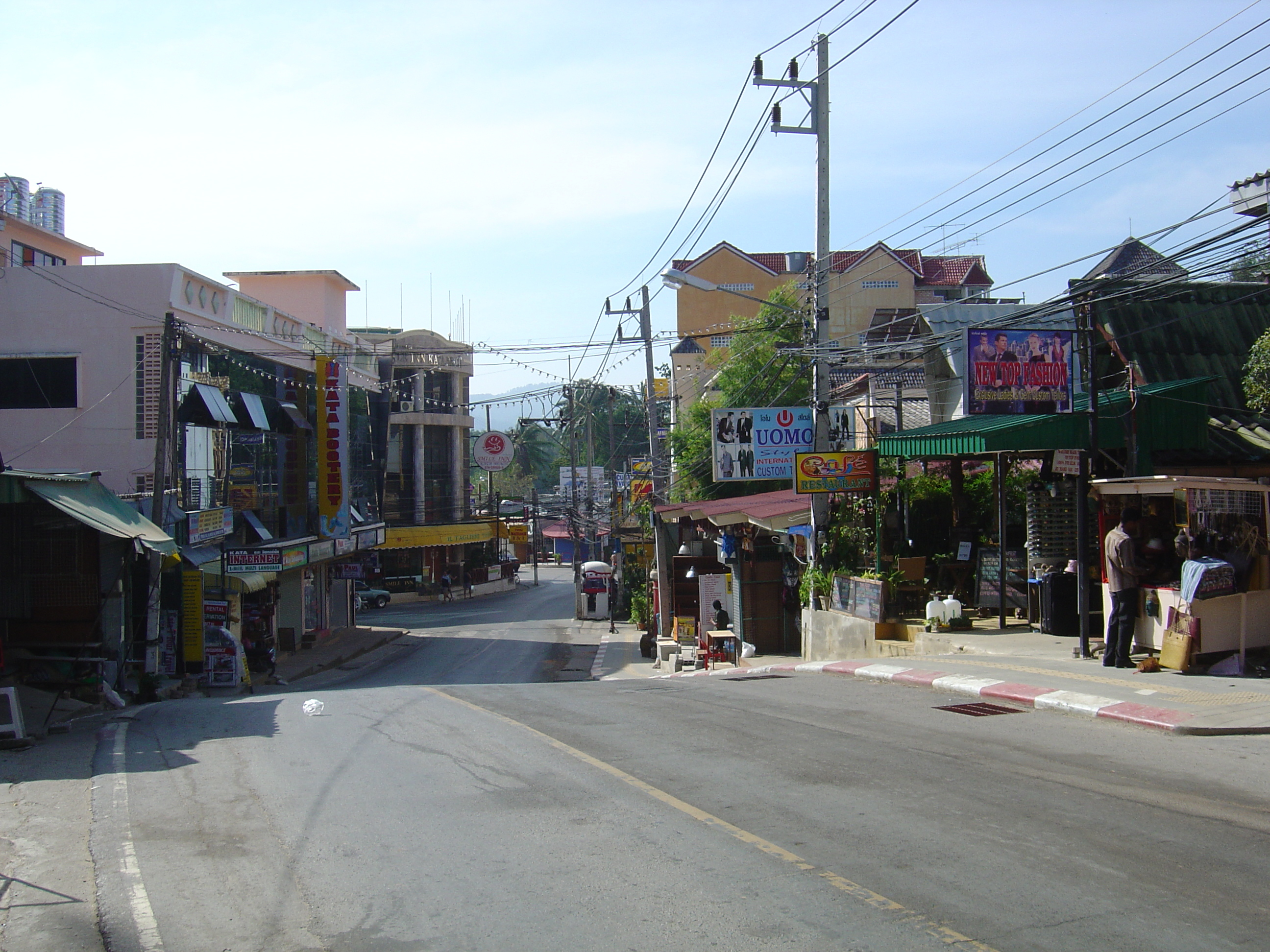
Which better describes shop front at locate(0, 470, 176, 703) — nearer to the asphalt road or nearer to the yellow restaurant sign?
the asphalt road

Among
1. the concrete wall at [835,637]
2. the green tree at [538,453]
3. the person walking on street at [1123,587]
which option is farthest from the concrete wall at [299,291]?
the green tree at [538,453]

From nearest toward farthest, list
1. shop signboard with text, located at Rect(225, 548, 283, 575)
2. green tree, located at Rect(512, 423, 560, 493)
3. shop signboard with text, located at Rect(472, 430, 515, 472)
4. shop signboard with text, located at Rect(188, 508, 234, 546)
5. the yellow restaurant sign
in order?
shop signboard with text, located at Rect(188, 508, 234, 546)
shop signboard with text, located at Rect(225, 548, 283, 575)
shop signboard with text, located at Rect(472, 430, 515, 472)
the yellow restaurant sign
green tree, located at Rect(512, 423, 560, 493)

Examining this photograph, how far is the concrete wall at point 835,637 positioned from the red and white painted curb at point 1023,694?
1.20 meters

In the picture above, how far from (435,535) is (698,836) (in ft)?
191

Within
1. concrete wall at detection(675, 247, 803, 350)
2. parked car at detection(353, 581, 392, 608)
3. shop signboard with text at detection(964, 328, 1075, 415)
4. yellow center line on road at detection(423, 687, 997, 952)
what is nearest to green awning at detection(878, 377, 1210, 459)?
shop signboard with text at detection(964, 328, 1075, 415)

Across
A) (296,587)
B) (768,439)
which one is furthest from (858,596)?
(296,587)

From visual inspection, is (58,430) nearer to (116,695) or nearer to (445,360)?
(116,695)

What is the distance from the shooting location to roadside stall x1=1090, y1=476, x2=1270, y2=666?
39.1ft

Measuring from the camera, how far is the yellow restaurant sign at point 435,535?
202ft

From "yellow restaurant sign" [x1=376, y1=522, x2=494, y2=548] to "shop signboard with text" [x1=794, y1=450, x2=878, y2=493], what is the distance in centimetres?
4391

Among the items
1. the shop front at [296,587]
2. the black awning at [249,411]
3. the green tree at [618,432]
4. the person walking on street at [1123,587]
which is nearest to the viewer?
the person walking on street at [1123,587]

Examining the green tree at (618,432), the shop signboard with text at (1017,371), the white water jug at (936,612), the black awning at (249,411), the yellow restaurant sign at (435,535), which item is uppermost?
the green tree at (618,432)

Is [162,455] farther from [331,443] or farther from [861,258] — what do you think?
[861,258]

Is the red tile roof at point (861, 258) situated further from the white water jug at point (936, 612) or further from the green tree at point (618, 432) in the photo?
the white water jug at point (936, 612)
